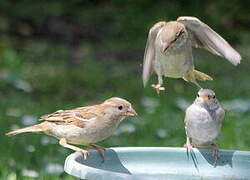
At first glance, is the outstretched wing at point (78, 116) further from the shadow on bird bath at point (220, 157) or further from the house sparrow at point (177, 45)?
the shadow on bird bath at point (220, 157)

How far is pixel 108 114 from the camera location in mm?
3357

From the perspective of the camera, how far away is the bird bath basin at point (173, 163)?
3252 millimetres

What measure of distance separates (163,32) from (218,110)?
0.47 metres

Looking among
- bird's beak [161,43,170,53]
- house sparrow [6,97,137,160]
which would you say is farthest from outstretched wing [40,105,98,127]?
bird's beak [161,43,170,53]

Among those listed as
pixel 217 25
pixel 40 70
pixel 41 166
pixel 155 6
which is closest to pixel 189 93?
pixel 40 70

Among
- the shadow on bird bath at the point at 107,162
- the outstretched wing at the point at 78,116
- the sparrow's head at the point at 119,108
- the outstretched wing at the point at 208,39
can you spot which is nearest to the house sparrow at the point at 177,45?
the outstretched wing at the point at 208,39

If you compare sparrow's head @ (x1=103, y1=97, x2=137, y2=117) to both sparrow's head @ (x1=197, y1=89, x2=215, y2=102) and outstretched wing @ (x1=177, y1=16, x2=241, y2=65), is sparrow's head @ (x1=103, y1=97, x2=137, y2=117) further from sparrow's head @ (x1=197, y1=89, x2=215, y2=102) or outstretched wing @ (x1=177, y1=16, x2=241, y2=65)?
outstretched wing @ (x1=177, y1=16, x2=241, y2=65)

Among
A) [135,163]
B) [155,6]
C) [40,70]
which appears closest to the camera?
[135,163]

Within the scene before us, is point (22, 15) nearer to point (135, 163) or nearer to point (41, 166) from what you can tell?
point (41, 166)

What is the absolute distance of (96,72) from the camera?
10023 millimetres

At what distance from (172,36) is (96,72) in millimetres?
6767

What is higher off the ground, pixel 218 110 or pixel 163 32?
pixel 163 32

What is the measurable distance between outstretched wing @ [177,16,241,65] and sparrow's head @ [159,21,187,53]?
0.06 m

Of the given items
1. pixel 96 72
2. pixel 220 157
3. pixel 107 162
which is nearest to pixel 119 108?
pixel 107 162
